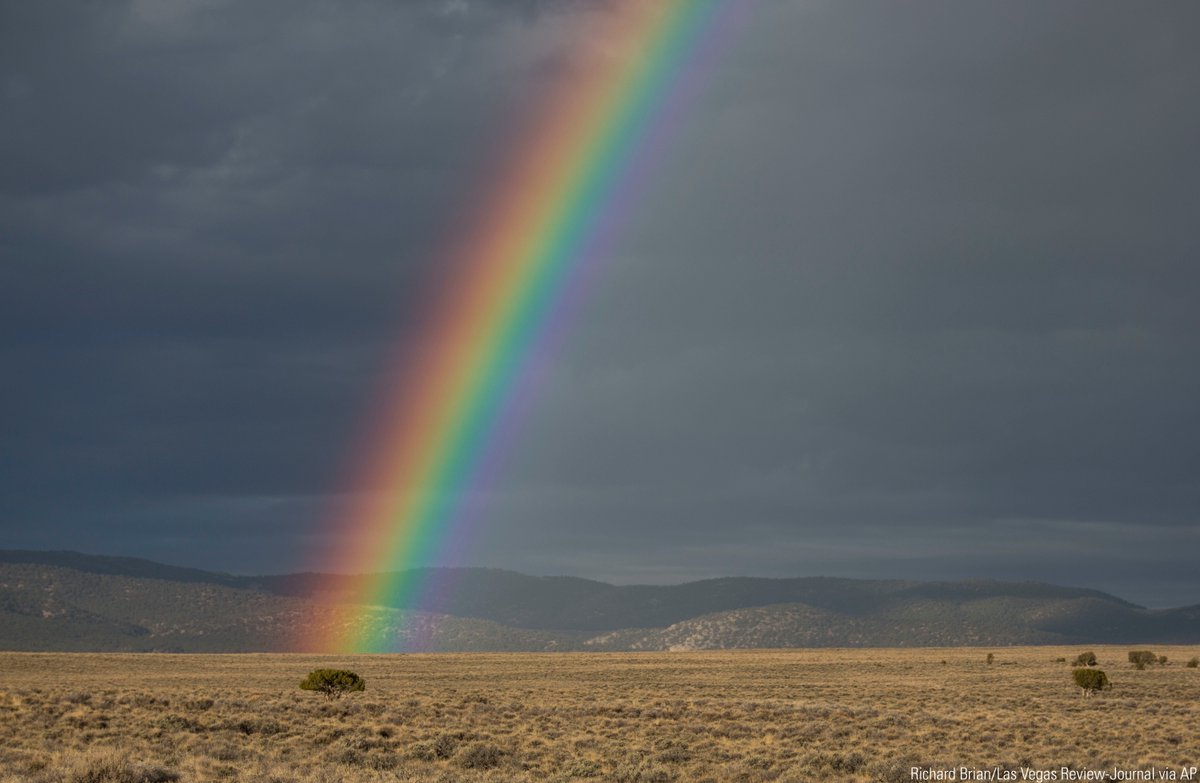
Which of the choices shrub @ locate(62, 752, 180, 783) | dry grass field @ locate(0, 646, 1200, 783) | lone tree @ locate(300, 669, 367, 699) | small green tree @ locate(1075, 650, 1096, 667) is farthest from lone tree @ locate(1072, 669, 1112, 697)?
shrub @ locate(62, 752, 180, 783)

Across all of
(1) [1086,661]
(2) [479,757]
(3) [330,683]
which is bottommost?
(2) [479,757]

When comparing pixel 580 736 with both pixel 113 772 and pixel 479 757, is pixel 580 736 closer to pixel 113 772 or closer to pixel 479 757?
pixel 479 757

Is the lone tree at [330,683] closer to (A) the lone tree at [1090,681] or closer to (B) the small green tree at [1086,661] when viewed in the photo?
(A) the lone tree at [1090,681]

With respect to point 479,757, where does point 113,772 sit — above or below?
above

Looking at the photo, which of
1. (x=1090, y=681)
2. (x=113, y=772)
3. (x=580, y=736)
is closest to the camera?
(x=113, y=772)

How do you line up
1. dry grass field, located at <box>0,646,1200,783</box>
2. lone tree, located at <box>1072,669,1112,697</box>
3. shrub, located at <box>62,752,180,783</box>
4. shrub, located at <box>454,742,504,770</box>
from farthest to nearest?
lone tree, located at <box>1072,669,1112,697</box>, shrub, located at <box>454,742,504,770</box>, dry grass field, located at <box>0,646,1200,783</box>, shrub, located at <box>62,752,180,783</box>

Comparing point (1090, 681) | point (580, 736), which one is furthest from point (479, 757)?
point (1090, 681)

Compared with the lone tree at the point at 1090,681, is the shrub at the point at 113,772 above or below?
above

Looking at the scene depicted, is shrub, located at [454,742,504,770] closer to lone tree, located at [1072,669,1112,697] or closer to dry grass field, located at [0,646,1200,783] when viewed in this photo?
dry grass field, located at [0,646,1200,783]

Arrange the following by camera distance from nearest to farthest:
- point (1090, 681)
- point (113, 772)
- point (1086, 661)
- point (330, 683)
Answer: point (113, 772)
point (330, 683)
point (1090, 681)
point (1086, 661)

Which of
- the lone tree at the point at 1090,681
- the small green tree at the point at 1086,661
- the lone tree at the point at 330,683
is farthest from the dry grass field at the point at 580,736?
the small green tree at the point at 1086,661

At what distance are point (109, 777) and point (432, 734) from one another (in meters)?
12.8

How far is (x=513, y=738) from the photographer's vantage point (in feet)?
115

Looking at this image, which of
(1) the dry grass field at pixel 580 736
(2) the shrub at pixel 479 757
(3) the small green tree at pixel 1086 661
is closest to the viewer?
(1) the dry grass field at pixel 580 736
